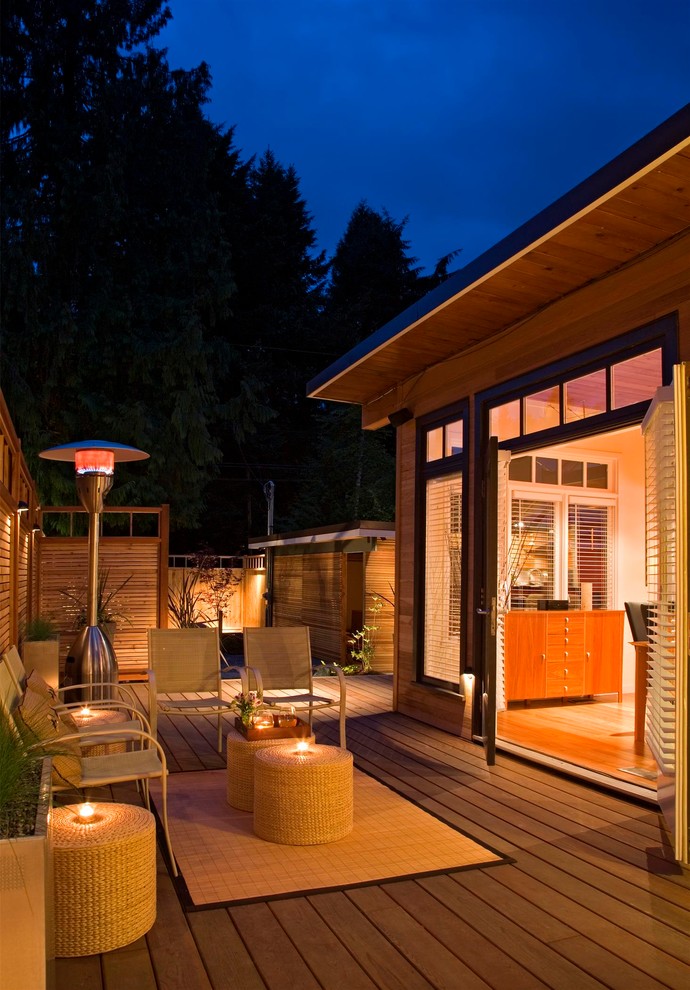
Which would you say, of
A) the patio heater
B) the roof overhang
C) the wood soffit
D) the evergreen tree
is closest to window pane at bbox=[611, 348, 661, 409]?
the wood soffit

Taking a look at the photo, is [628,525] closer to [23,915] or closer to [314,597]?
[314,597]

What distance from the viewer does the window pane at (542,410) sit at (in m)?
5.67

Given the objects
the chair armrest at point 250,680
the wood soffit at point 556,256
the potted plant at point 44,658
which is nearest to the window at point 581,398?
the wood soffit at point 556,256

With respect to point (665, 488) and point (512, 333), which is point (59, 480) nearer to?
point (512, 333)

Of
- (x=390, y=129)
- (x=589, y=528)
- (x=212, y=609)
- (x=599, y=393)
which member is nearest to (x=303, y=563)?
(x=212, y=609)

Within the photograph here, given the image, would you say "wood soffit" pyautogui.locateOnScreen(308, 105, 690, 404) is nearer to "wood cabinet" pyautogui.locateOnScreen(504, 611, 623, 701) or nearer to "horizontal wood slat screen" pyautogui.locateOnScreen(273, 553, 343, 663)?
"wood cabinet" pyautogui.locateOnScreen(504, 611, 623, 701)

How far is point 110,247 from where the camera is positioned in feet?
56.9

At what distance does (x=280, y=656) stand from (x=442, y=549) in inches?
65.7

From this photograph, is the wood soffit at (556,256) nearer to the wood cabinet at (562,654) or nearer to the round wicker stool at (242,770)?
the wood cabinet at (562,654)

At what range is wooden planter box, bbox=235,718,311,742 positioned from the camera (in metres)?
4.80

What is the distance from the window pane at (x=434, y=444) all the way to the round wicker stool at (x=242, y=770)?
3.39 metres

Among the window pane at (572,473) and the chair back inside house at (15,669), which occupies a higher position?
the window pane at (572,473)

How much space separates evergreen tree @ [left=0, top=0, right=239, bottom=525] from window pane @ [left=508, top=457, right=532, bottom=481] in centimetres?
974

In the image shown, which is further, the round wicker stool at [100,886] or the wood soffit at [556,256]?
the wood soffit at [556,256]
